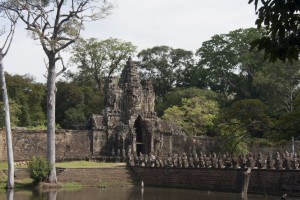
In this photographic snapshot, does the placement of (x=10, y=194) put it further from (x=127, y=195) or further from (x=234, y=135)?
(x=234, y=135)

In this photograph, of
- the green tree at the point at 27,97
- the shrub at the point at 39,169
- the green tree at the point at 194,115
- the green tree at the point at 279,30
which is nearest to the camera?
the green tree at the point at 279,30

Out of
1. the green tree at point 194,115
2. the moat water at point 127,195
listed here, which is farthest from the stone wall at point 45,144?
the green tree at point 194,115

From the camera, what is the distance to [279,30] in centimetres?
552

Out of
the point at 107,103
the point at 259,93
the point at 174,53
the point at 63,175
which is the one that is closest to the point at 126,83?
the point at 107,103

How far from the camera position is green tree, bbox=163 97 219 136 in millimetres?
55062

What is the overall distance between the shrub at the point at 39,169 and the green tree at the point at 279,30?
2701 centimetres

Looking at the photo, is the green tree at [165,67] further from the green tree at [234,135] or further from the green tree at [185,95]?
the green tree at [234,135]

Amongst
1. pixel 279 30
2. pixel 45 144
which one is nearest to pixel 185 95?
pixel 45 144

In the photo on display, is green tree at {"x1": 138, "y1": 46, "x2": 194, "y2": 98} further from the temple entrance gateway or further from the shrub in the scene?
the shrub

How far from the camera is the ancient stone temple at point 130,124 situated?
1742 inches

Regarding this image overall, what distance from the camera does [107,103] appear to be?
47.0 metres

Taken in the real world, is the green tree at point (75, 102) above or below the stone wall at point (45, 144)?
above

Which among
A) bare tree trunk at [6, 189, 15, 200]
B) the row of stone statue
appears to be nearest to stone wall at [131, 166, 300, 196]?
the row of stone statue

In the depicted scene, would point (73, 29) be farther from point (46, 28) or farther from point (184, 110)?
point (184, 110)
